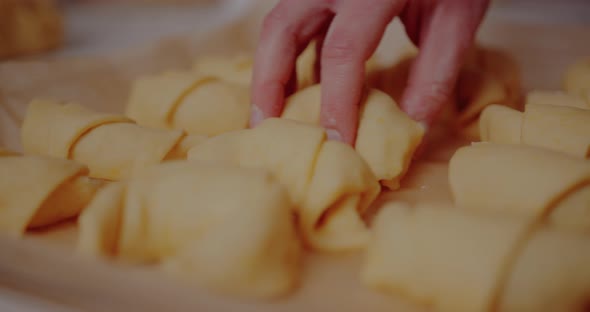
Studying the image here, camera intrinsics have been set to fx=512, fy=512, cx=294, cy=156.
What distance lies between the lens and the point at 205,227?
0.99 meters

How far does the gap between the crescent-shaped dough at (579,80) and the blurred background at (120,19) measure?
82 centimetres

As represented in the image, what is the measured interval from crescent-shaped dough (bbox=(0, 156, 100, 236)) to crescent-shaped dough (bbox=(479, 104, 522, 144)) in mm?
1065

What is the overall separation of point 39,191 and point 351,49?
2.69 feet

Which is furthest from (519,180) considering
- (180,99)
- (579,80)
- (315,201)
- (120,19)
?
(120,19)

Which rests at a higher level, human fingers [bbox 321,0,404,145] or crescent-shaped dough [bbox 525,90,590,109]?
human fingers [bbox 321,0,404,145]

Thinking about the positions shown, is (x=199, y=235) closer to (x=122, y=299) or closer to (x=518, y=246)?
(x=122, y=299)

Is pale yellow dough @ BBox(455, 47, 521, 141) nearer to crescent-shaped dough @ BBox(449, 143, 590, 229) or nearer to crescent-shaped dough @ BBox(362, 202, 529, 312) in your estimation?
crescent-shaped dough @ BBox(449, 143, 590, 229)

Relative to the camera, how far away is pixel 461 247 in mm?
883

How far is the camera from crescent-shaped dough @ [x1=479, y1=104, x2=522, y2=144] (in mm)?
1364

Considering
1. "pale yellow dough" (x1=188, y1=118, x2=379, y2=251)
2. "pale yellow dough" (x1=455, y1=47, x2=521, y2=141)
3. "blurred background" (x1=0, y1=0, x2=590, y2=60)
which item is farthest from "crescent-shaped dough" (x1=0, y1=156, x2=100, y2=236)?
"blurred background" (x1=0, y1=0, x2=590, y2=60)

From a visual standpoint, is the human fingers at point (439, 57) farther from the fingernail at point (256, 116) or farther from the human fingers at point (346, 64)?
the fingernail at point (256, 116)

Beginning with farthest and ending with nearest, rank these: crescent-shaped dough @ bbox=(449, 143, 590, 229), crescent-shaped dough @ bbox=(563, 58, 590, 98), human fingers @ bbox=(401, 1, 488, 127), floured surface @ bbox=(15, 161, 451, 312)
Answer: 1. crescent-shaped dough @ bbox=(563, 58, 590, 98)
2. human fingers @ bbox=(401, 1, 488, 127)
3. crescent-shaped dough @ bbox=(449, 143, 590, 229)
4. floured surface @ bbox=(15, 161, 451, 312)

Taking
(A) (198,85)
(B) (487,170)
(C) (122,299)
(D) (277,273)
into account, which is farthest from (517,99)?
(C) (122,299)

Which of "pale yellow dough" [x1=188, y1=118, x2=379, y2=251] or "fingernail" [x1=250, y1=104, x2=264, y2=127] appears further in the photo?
"fingernail" [x1=250, y1=104, x2=264, y2=127]
